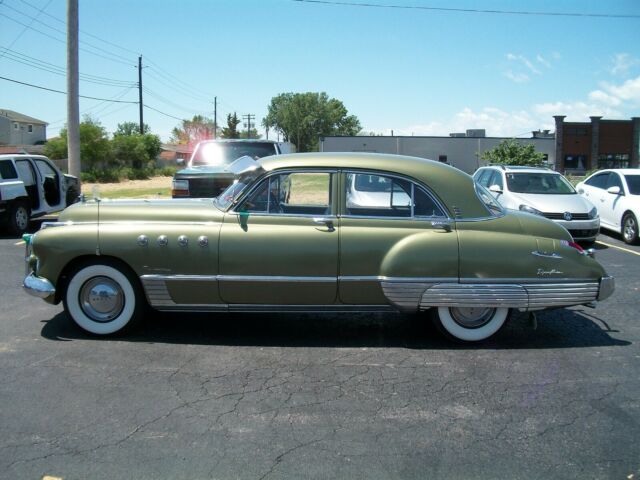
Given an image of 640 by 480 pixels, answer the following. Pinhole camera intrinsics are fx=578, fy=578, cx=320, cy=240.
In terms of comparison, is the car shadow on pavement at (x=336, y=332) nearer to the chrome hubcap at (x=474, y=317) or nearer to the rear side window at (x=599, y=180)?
the chrome hubcap at (x=474, y=317)

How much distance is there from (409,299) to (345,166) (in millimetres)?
1285

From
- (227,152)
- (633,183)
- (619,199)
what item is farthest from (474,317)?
(633,183)

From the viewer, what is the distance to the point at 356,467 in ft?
10.4

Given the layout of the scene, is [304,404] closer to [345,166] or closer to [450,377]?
[450,377]

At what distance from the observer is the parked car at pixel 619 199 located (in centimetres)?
1142

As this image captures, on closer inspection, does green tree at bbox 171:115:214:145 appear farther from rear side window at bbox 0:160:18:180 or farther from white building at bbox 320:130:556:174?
rear side window at bbox 0:160:18:180

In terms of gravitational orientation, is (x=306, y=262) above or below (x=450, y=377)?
above

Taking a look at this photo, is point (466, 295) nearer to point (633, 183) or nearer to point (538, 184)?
point (538, 184)

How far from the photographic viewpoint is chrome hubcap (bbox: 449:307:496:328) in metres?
5.12

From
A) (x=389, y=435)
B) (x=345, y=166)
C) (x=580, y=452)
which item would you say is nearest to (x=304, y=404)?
(x=389, y=435)

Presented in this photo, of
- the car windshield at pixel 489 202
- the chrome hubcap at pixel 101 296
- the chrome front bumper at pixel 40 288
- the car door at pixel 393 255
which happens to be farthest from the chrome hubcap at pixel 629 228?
the chrome front bumper at pixel 40 288

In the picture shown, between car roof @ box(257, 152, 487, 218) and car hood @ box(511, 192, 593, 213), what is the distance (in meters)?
5.94

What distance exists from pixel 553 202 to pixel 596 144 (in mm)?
48819

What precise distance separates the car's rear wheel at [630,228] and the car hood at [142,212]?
9283mm
